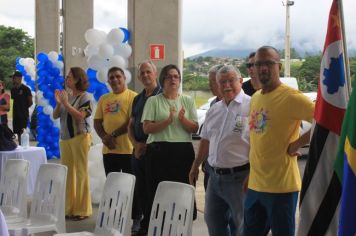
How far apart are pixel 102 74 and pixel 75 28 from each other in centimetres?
469

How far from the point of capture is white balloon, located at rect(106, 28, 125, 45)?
7.43 meters

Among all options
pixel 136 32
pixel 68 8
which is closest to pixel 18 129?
pixel 68 8

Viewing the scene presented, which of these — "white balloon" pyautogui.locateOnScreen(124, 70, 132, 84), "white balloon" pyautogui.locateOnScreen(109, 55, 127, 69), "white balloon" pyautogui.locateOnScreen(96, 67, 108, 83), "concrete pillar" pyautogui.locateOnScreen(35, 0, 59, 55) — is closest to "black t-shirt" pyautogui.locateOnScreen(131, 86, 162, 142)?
"white balloon" pyautogui.locateOnScreen(124, 70, 132, 84)

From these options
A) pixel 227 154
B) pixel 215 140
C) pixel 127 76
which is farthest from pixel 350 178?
pixel 127 76

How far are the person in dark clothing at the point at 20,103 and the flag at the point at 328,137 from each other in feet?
31.5

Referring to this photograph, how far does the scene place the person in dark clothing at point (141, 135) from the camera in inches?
199

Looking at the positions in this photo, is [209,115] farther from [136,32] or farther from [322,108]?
[136,32]

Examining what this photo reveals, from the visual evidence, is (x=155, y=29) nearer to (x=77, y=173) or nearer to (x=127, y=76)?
(x=127, y=76)

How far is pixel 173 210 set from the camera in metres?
3.27

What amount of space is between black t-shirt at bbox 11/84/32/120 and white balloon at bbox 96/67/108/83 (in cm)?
484

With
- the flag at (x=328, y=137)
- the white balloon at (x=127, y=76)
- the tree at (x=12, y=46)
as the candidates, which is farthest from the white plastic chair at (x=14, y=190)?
the tree at (x=12, y=46)

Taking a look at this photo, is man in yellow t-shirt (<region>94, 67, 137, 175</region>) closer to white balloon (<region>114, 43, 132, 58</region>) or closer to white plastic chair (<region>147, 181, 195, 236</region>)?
white balloon (<region>114, 43, 132, 58</region>)

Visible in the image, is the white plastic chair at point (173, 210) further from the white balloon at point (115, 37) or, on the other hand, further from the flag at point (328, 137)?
the white balloon at point (115, 37)

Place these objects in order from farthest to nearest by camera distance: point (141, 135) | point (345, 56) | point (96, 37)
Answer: point (96, 37)
point (141, 135)
point (345, 56)
